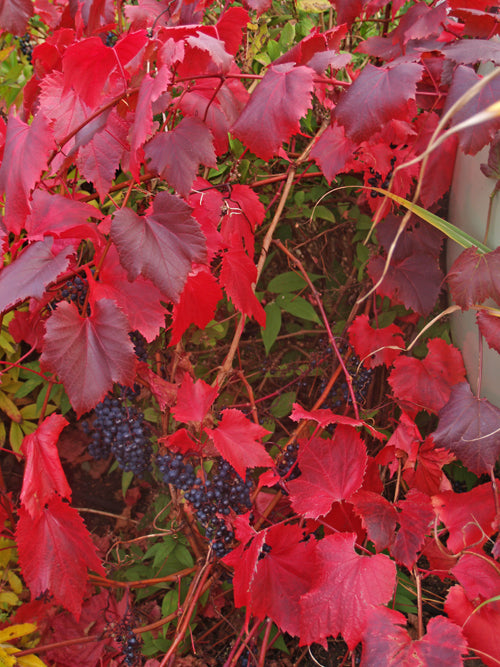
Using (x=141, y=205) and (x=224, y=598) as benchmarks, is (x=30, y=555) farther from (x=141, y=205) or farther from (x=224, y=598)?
(x=141, y=205)

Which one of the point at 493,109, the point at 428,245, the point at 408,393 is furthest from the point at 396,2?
the point at 493,109

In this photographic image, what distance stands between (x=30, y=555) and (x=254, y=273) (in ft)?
2.25

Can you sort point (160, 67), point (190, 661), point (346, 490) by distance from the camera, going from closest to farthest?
point (160, 67)
point (346, 490)
point (190, 661)

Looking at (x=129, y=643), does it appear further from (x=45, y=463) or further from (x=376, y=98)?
(x=376, y=98)

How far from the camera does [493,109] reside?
0.35 m

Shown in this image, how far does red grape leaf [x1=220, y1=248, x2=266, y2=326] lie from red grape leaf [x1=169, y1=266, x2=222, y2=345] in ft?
0.10

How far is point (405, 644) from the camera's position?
0.79m

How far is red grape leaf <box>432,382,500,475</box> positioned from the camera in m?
0.94

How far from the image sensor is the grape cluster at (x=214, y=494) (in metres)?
1.10

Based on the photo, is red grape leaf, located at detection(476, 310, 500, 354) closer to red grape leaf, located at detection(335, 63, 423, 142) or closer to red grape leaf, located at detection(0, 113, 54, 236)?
red grape leaf, located at detection(335, 63, 423, 142)

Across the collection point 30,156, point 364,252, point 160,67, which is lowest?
point 364,252

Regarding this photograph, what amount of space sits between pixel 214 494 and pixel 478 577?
A: 0.49 meters

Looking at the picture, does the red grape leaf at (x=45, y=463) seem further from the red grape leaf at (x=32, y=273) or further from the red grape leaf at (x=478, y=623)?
the red grape leaf at (x=478, y=623)

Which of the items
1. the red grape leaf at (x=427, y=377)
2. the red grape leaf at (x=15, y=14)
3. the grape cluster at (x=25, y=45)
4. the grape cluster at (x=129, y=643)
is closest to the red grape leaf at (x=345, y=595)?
the red grape leaf at (x=427, y=377)
